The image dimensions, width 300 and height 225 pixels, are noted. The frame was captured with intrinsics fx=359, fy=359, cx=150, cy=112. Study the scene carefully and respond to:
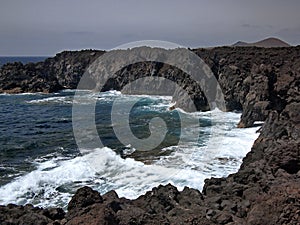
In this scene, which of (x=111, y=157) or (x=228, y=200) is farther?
(x=111, y=157)

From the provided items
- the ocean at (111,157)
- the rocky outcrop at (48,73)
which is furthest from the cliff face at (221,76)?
the ocean at (111,157)

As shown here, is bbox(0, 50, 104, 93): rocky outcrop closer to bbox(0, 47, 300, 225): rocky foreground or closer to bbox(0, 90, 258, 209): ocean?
bbox(0, 90, 258, 209): ocean

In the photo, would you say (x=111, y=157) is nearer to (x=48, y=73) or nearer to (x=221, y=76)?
(x=221, y=76)


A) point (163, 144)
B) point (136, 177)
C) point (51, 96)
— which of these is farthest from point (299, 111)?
point (51, 96)

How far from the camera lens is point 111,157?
82.2 feet

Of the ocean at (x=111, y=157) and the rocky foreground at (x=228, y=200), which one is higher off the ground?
the rocky foreground at (x=228, y=200)

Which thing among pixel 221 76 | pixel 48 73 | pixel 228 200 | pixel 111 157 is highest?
pixel 221 76

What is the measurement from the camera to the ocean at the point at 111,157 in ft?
64.2

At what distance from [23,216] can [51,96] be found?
186ft

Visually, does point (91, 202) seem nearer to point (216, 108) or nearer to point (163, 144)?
point (163, 144)

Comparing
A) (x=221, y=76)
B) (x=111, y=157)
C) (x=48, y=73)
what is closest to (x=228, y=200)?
(x=111, y=157)

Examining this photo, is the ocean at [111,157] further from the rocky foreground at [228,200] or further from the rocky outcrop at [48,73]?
the rocky outcrop at [48,73]

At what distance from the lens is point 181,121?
38031 mm

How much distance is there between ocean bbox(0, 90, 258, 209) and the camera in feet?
64.2
